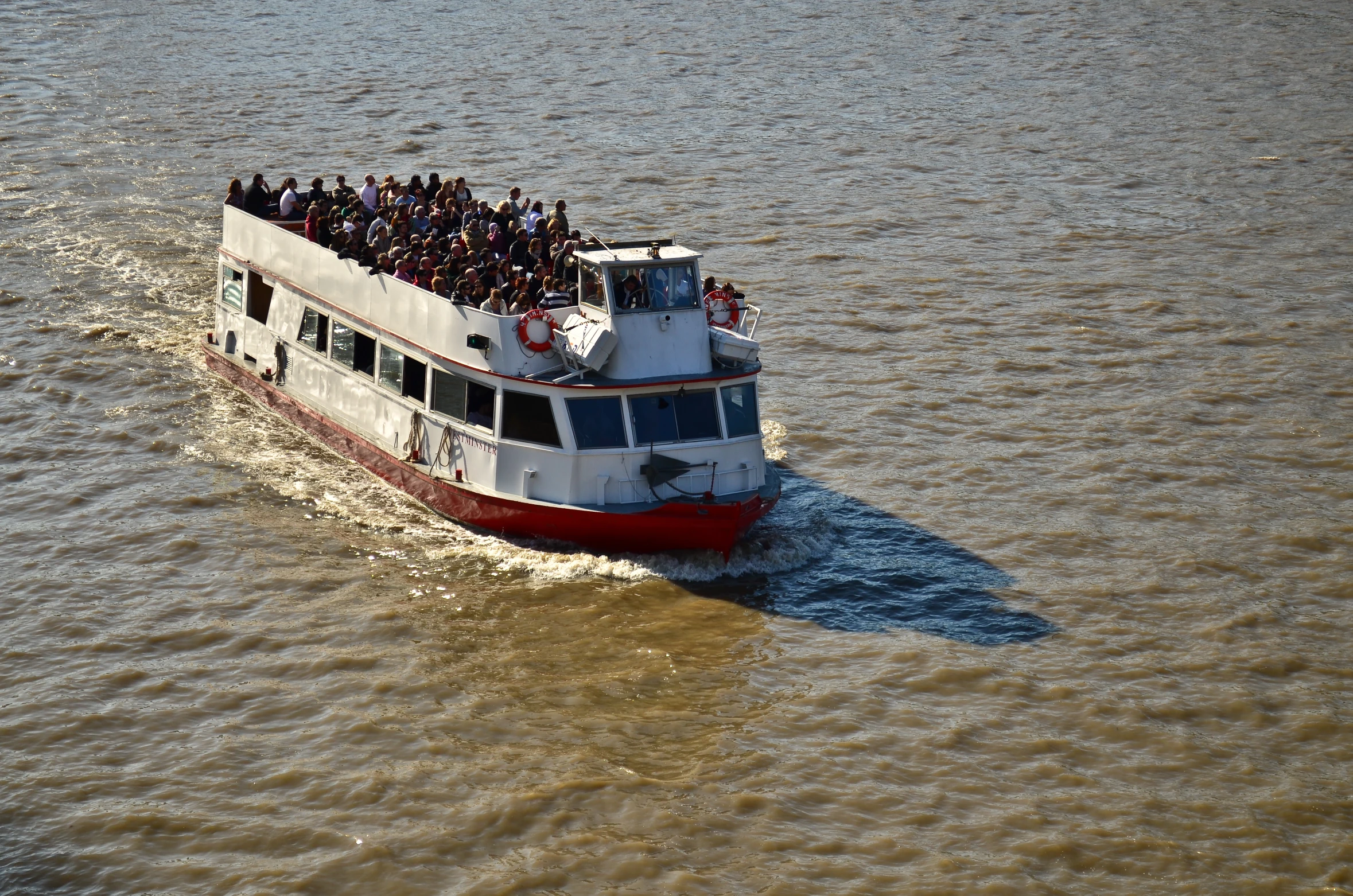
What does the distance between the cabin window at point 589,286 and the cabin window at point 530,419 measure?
1.50m

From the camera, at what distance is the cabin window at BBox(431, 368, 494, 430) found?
19844mm

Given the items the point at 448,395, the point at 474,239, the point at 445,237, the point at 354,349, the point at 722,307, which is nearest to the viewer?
the point at 722,307

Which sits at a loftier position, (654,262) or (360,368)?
(654,262)

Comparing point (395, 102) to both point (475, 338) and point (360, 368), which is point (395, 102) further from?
point (475, 338)

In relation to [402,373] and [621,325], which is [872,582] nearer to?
[621,325]

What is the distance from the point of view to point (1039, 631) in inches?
711

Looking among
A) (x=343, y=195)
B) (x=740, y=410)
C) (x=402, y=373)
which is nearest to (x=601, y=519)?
(x=740, y=410)

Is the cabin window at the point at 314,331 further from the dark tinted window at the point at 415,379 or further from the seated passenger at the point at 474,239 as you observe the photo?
the seated passenger at the point at 474,239

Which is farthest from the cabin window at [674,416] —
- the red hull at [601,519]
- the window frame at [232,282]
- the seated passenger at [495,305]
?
the window frame at [232,282]

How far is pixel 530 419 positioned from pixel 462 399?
4.48 feet

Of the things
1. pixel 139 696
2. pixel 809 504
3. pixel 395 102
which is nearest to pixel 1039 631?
pixel 809 504

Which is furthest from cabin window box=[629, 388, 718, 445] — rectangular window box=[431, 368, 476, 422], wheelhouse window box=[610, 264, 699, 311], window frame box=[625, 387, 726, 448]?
rectangular window box=[431, 368, 476, 422]

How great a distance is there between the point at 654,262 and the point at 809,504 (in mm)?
4537

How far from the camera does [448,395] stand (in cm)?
2038
